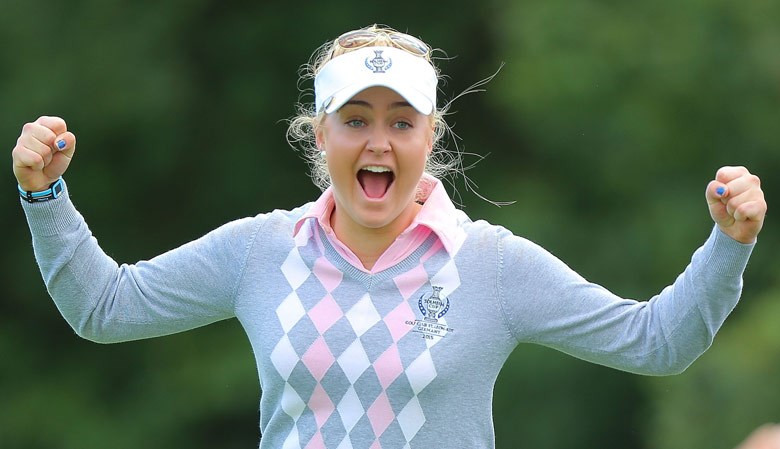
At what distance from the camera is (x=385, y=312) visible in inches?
138

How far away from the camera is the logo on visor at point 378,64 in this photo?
3607mm

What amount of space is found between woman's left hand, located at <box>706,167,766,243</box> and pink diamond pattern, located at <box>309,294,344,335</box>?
801 mm

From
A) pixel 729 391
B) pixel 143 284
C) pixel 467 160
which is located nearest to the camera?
pixel 143 284

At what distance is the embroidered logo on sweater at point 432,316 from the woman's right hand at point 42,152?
789 mm

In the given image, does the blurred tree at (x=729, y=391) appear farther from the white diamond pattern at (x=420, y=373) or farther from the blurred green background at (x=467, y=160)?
the white diamond pattern at (x=420, y=373)

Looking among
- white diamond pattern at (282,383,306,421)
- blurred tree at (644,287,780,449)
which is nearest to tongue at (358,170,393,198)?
white diamond pattern at (282,383,306,421)

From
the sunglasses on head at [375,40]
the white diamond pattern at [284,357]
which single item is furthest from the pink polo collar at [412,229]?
the sunglasses on head at [375,40]

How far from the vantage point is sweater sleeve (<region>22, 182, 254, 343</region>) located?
362 centimetres

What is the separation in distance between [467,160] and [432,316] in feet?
25.1

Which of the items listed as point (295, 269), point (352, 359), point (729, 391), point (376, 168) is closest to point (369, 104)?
point (376, 168)

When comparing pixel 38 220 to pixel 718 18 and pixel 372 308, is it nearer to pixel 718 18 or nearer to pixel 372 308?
pixel 372 308

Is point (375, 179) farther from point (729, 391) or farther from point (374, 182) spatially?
point (729, 391)

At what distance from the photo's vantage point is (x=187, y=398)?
1110cm

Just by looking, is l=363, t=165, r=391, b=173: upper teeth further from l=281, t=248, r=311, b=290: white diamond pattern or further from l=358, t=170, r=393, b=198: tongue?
l=281, t=248, r=311, b=290: white diamond pattern
